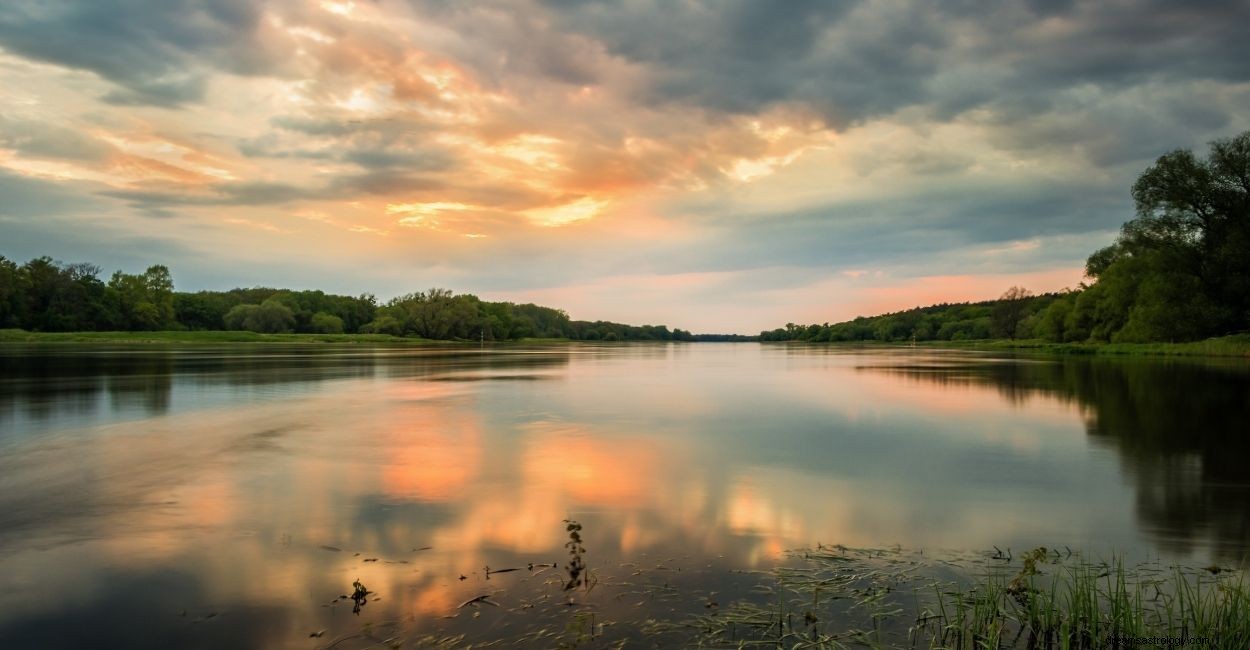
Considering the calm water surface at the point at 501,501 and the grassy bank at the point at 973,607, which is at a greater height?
the grassy bank at the point at 973,607

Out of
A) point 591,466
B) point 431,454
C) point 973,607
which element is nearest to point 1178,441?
point 973,607

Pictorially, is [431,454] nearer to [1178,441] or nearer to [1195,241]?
[1178,441]

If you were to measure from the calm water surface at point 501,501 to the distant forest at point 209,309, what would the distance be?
353 ft

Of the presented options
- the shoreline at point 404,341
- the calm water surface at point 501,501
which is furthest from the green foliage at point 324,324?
the calm water surface at point 501,501

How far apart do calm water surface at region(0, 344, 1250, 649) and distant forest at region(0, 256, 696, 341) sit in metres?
108

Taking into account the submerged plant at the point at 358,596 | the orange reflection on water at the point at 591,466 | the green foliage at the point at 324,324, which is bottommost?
the orange reflection on water at the point at 591,466

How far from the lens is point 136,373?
32.9 m

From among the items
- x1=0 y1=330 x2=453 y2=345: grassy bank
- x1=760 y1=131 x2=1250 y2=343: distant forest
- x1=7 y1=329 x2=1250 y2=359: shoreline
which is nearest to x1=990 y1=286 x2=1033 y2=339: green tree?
x1=7 y1=329 x2=1250 y2=359: shoreline

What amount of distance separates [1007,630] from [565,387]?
971 inches

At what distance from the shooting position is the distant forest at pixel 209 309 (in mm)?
101438

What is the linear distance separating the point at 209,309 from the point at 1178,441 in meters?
164

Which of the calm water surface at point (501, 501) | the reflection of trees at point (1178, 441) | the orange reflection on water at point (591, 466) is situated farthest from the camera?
the orange reflection on water at point (591, 466)

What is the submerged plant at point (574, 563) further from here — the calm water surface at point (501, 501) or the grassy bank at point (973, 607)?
the grassy bank at point (973, 607)

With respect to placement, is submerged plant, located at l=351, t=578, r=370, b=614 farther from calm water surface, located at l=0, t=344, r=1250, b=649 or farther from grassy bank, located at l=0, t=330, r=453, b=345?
grassy bank, located at l=0, t=330, r=453, b=345
